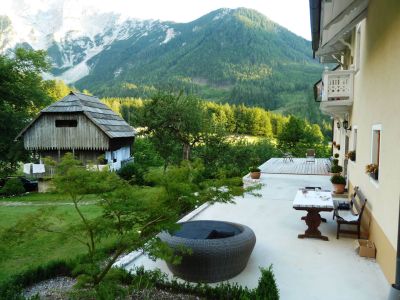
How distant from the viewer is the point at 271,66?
137 m

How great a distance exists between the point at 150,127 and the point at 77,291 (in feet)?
76.6

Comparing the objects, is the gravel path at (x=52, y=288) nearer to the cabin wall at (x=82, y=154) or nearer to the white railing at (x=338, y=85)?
the white railing at (x=338, y=85)

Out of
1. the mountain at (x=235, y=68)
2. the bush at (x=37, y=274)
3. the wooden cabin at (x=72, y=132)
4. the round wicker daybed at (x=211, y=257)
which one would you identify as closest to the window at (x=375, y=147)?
the round wicker daybed at (x=211, y=257)

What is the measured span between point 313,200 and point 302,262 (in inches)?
94.8

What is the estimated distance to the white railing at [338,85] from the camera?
11.6 m

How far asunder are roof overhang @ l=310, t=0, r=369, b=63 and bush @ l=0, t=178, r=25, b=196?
71.8 feet

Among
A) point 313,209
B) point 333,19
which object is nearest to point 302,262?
point 313,209

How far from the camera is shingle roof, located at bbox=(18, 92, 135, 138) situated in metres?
26.4

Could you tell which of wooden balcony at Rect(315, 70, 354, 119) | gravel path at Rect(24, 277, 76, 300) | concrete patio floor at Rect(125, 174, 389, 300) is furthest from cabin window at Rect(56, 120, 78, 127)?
gravel path at Rect(24, 277, 76, 300)

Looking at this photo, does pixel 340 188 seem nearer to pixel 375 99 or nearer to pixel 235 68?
pixel 375 99

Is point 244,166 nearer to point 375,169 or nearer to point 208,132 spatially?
point 208,132

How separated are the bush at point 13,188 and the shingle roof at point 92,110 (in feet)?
12.7

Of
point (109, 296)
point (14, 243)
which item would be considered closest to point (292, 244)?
point (109, 296)

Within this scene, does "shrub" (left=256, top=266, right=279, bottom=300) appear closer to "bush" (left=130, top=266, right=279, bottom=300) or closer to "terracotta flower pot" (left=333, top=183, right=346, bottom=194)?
"bush" (left=130, top=266, right=279, bottom=300)
